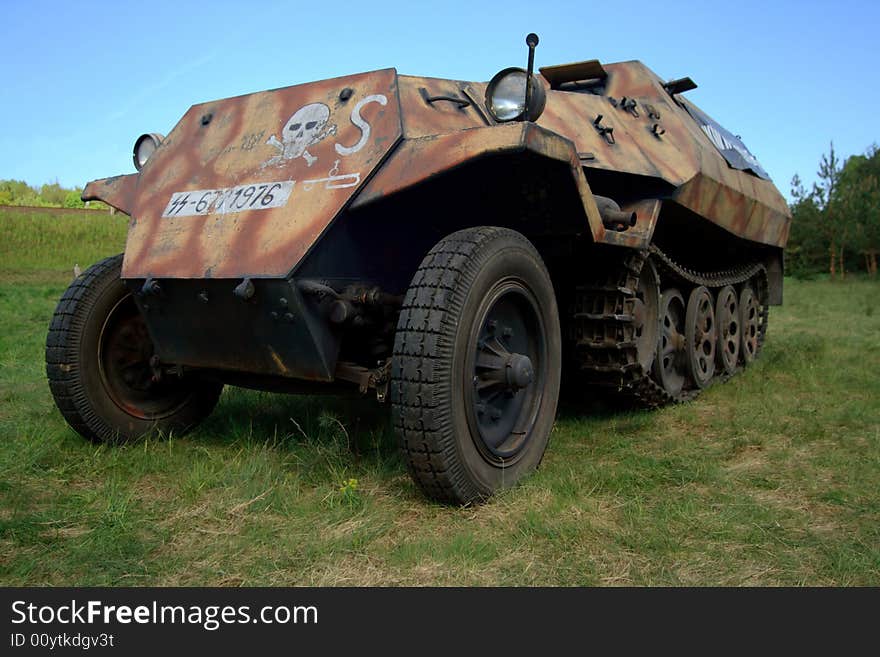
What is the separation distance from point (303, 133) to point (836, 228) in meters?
27.4

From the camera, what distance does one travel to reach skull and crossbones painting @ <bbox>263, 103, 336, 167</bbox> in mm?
3789

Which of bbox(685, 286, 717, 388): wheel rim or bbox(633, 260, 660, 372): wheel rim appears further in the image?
bbox(685, 286, 717, 388): wheel rim

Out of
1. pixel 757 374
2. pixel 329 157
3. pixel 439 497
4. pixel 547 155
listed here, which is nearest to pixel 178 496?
pixel 439 497

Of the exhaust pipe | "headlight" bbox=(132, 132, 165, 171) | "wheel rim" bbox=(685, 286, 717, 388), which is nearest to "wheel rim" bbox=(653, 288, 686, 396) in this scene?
"wheel rim" bbox=(685, 286, 717, 388)

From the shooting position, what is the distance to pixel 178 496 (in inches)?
143

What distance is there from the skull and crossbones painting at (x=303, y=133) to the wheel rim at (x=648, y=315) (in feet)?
7.99

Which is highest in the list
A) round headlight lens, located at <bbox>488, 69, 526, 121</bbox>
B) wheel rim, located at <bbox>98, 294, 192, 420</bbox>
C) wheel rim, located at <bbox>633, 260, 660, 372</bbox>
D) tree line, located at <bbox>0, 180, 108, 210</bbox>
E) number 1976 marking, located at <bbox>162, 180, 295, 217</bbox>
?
tree line, located at <bbox>0, 180, 108, 210</bbox>

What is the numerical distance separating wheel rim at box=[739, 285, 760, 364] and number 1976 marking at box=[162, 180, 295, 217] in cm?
514

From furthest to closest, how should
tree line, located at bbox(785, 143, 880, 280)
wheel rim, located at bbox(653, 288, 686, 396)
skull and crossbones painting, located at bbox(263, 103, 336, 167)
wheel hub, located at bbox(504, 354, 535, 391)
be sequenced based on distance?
tree line, located at bbox(785, 143, 880, 280)
wheel rim, located at bbox(653, 288, 686, 396)
skull and crossbones painting, located at bbox(263, 103, 336, 167)
wheel hub, located at bbox(504, 354, 535, 391)

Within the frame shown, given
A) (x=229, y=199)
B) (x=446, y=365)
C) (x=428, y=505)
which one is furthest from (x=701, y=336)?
(x=229, y=199)

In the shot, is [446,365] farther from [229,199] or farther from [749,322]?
[749,322]

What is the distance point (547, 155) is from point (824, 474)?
2.02m

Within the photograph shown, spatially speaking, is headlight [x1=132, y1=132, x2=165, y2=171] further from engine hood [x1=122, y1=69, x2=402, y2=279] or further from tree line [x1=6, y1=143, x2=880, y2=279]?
tree line [x1=6, y1=143, x2=880, y2=279]

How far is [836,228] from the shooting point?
90.8 ft
